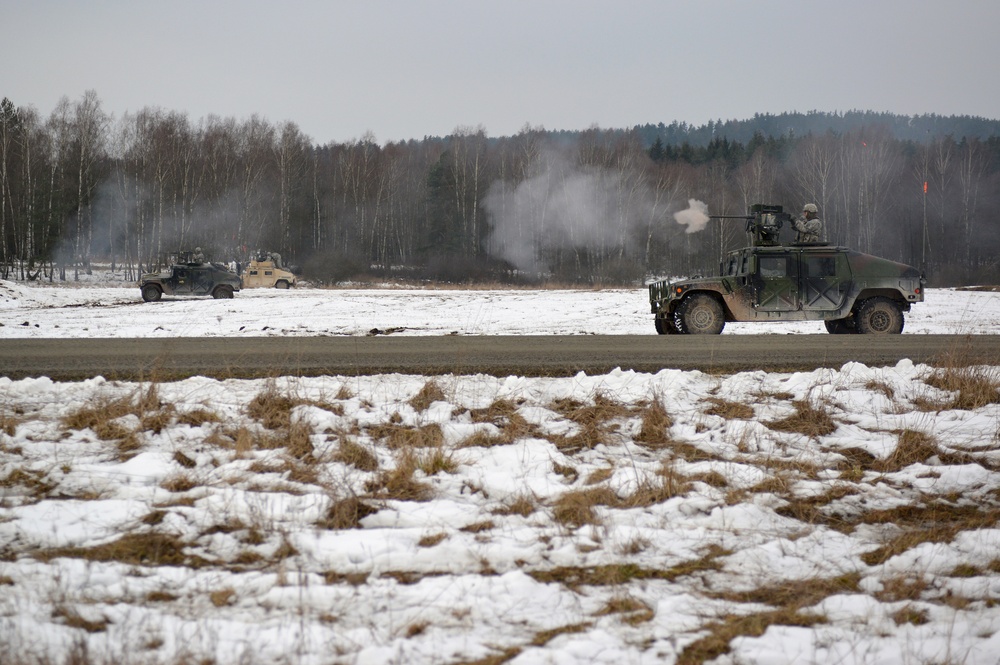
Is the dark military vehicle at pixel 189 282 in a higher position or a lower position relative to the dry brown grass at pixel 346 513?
higher

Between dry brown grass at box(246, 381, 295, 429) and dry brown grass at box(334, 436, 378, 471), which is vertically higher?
dry brown grass at box(246, 381, 295, 429)

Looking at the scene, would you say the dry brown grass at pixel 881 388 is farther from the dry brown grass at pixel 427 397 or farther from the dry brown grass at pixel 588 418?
the dry brown grass at pixel 427 397

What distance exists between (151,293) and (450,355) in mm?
25289

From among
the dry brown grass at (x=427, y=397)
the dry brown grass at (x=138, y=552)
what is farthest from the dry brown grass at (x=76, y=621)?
the dry brown grass at (x=427, y=397)

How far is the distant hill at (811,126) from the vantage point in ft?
367

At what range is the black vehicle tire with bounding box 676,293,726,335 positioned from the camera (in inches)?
569

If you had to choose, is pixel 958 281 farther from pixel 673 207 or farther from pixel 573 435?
pixel 573 435

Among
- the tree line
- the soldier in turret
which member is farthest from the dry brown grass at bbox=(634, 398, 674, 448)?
the tree line

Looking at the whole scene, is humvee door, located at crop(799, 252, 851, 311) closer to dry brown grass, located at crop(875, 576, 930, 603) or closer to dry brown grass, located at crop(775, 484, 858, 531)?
dry brown grass, located at crop(775, 484, 858, 531)

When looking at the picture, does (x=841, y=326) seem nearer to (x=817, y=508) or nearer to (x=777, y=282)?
(x=777, y=282)

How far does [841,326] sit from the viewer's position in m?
15.6

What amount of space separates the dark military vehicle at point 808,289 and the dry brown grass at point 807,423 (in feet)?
24.5

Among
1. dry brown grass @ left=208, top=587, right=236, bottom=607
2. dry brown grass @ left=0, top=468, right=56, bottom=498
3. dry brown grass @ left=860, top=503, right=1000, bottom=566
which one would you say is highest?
dry brown grass @ left=0, top=468, right=56, bottom=498

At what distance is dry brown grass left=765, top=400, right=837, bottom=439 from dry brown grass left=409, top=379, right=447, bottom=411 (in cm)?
293
